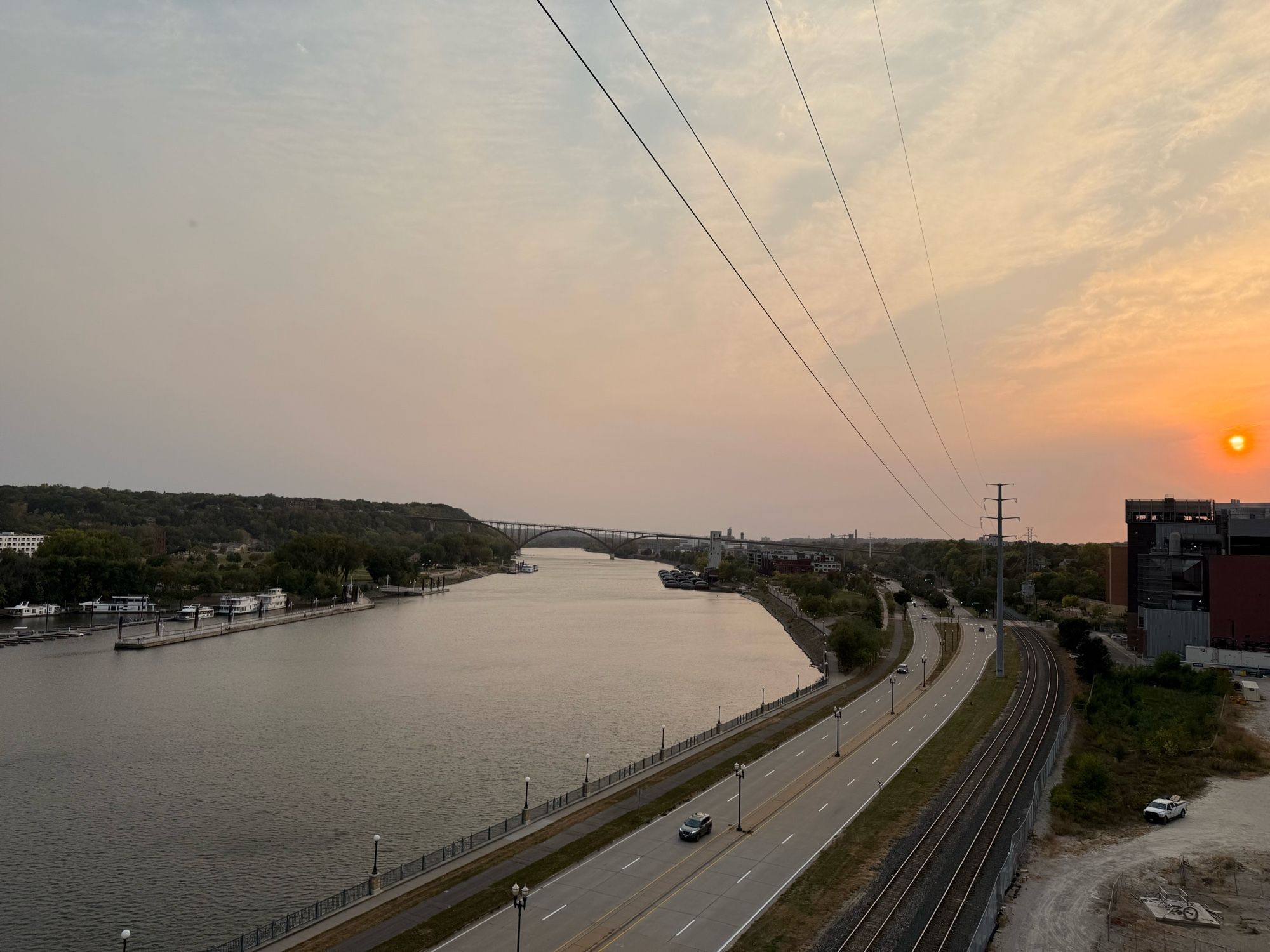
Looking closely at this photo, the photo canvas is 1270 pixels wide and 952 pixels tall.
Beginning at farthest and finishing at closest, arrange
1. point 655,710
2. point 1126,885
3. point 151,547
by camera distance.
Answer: point 151,547 < point 655,710 < point 1126,885

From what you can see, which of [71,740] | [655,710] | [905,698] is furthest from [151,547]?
[905,698]

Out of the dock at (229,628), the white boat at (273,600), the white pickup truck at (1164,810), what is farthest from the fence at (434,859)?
the white boat at (273,600)

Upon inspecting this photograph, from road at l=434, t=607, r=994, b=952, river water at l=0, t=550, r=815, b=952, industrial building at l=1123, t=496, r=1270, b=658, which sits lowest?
river water at l=0, t=550, r=815, b=952

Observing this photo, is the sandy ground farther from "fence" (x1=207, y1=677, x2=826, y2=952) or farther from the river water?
the river water

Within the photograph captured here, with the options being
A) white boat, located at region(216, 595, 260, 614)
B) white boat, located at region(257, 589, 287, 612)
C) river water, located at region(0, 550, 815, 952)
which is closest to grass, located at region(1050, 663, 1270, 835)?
river water, located at region(0, 550, 815, 952)

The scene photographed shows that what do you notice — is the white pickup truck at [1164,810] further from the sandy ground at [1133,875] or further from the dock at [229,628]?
the dock at [229,628]

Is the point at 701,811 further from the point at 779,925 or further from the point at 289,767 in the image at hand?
the point at 289,767
